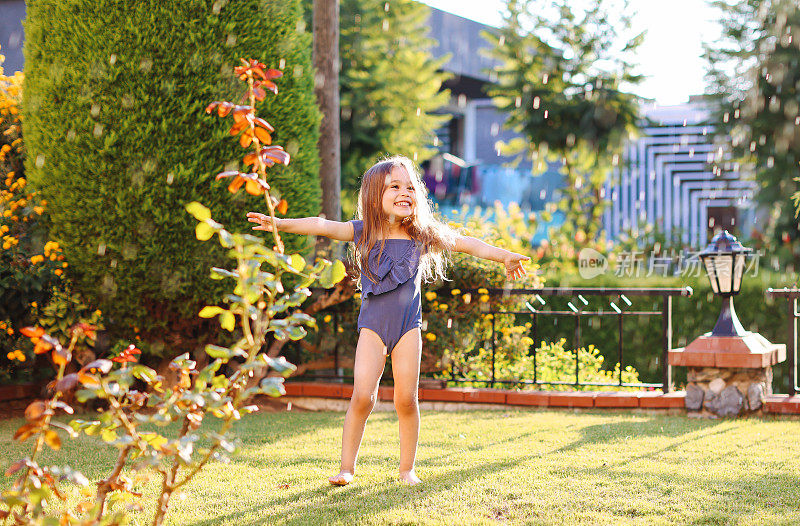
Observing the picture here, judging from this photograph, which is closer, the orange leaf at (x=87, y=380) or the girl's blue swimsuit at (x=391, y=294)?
the orange leaf at (x=87, y=380)

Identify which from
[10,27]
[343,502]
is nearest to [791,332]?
[343,502]

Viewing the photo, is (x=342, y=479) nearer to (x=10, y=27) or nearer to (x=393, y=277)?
(x=393, y=277)

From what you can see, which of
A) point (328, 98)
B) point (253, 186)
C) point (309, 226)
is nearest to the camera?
point (253, 186)

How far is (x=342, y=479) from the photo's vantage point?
325 centimetres

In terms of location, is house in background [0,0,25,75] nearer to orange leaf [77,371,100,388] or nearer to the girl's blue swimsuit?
the girl's blue swimsuit

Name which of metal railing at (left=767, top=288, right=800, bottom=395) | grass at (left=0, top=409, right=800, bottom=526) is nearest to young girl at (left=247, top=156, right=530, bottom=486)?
grass at (left=0, top=409, right=800, bottom=526)

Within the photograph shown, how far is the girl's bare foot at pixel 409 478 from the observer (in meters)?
3.27

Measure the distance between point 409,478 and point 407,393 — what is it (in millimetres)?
382

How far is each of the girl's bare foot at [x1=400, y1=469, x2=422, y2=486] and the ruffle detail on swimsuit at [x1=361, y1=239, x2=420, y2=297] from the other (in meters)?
0.80

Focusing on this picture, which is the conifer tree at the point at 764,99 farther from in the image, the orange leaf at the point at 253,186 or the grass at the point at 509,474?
the orange leaf at the point at 253,186

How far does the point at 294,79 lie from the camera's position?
18.2ft

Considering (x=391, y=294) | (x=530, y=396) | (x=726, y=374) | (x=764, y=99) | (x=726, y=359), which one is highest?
(x=764, y=99)

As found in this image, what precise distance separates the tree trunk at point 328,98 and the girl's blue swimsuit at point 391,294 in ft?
11.0

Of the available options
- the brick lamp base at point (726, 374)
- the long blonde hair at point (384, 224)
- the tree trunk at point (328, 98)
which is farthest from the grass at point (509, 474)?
the tree trunk at point (328, 98)
